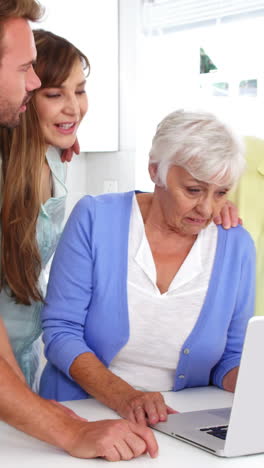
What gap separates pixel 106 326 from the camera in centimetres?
163

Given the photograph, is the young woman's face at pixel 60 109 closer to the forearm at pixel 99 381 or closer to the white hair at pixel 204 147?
the white hair at pixel 204 147

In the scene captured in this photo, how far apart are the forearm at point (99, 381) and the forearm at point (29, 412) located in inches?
10.2

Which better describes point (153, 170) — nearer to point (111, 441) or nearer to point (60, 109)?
point (60, 109)

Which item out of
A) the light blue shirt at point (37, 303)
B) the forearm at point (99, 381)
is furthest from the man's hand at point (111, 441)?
the light blue shirt at point (37, 303)

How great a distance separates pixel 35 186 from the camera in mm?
1805

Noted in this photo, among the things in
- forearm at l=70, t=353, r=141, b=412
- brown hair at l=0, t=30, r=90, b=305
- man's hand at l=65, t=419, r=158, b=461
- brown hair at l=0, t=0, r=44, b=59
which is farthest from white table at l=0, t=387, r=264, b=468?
brown hair at l=0, t=0, r=44, b=59

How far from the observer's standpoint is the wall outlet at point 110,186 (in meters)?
3.28

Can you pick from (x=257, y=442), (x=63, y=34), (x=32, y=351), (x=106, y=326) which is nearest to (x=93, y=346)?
(x=106, y=326)

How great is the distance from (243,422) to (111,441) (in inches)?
8.3

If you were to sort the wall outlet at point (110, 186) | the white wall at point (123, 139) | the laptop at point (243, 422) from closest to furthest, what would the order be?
the laptop at point (243, 422) → the white wall at point (123, 139) → the wall outlet at point (110, 186)

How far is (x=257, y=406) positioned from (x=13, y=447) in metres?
0.42

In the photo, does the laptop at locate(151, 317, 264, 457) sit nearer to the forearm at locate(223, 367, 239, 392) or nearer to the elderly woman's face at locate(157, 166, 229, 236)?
the forearm at locate(223, 367, 239, 392)

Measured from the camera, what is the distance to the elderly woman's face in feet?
5.38

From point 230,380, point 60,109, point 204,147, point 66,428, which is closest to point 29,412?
point 66,428
